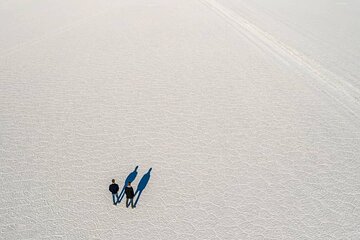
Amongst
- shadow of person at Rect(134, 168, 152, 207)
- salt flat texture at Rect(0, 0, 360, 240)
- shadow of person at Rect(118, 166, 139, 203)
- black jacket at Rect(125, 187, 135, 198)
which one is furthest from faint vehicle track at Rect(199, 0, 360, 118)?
black jacket at Rect(125, 187, 135, 198)

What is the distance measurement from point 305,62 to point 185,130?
6212mm

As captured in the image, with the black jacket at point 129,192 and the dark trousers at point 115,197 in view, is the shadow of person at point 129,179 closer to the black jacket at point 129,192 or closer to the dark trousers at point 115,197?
the dark trousers at point 115,197

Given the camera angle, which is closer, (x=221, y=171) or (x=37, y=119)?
(x=221, y=171)

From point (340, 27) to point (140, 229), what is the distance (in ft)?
46.7

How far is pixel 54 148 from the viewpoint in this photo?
8289 mm

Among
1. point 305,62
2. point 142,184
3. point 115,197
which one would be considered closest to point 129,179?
point 142,184

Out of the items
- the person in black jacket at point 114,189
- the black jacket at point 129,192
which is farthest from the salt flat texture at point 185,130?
the black jacket at point 129,192

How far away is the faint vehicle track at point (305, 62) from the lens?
10.00 meters

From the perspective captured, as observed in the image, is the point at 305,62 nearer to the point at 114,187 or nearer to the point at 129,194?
the point at 129,194

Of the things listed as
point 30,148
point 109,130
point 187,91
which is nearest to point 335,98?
point 187,91

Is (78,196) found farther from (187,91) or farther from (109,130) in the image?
(187,91)

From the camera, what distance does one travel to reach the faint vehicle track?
10.00 meters

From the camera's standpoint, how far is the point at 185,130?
8.85 meters

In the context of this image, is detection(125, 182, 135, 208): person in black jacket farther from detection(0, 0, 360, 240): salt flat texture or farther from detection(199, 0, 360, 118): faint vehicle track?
detection(199, 0, 360, 118): faint vehicle track
